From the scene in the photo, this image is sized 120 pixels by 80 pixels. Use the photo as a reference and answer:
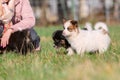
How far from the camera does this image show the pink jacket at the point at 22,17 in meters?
7.29

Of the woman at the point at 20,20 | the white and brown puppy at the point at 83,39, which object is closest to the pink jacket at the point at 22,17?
the woman at the point at 20,20

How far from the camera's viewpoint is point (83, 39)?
7.11m

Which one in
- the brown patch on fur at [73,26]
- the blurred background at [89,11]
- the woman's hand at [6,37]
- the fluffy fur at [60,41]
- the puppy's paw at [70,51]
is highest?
the brown patch on fur at [73,26]

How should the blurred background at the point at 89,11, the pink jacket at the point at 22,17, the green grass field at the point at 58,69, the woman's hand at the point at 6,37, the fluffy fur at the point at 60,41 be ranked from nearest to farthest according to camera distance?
the green grass field at the point at 58,69 → the woman's hand at the point at 6,37 → the pink jacket at the point at 22,17 → the fluffy fur at the point at 60,41 → the blurred background at the point at 89,11

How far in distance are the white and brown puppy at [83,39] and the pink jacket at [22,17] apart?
655 mm

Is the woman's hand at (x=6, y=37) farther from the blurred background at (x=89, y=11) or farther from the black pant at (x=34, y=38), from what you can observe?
the blurred background at (x=89, y=11)

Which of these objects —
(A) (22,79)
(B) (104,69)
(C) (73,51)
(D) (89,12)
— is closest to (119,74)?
(B) (104,69)

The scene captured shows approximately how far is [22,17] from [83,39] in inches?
43.8

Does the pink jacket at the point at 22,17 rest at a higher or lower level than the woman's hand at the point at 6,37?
higher

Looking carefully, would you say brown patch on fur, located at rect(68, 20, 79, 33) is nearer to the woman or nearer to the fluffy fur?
the fluffy fur

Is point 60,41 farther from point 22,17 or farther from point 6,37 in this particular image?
point 6,37

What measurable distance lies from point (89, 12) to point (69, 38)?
1803cm

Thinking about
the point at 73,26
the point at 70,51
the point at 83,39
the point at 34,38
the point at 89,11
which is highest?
the point at 73,26

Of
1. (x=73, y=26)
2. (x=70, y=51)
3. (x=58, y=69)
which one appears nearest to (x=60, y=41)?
(x=70, y=51)
